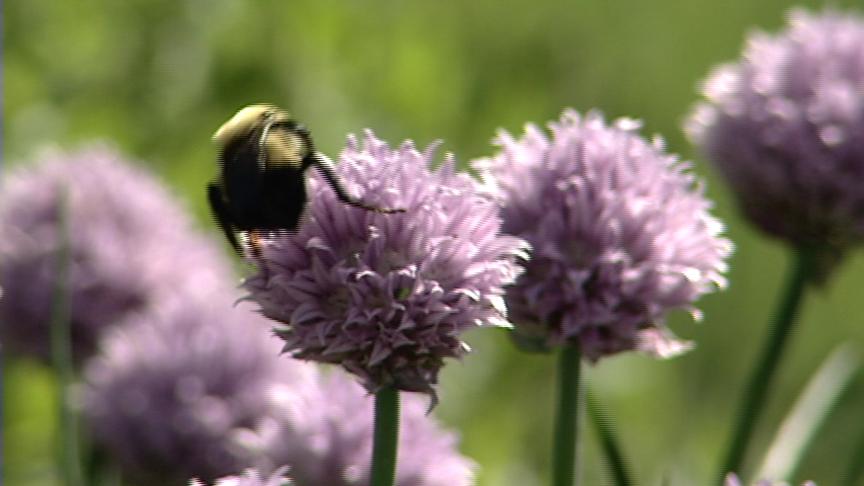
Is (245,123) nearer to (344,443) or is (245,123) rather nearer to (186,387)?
(344,443)

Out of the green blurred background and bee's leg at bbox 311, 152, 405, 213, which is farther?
the green blurred background

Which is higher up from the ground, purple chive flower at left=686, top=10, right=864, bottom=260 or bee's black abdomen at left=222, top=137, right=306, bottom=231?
purple chive flower at left=686, top=10, right=864, bottom=260

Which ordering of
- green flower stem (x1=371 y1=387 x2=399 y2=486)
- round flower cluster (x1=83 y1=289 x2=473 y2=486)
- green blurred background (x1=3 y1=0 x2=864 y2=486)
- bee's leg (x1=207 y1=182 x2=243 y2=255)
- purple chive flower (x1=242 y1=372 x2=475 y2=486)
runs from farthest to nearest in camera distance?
green blurred background (x1=3 y1=0 x2=864 y2=486) < round flower cluster (x1=83 y1=289 x2=473 y2=486) < purple chive flower (x1=242 y1=372 x2=475 y2=486) < bee's leg (x1=207 y1=182 x2=243 y2=255) < green flower stem (x1=371 y1=387 x2=399 y2=486)

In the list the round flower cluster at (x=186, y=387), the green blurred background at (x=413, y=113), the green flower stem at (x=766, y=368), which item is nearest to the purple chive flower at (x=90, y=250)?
the round flower cluster at (x=186, y=387)

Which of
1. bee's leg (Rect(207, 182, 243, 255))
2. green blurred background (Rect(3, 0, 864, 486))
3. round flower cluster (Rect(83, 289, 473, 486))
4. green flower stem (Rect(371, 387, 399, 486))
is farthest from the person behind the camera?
green blurred background (Rect(3, 0, 864, 486))

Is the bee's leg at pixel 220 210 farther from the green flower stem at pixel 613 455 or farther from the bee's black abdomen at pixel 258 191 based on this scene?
the green flower stem at pixel 613 455

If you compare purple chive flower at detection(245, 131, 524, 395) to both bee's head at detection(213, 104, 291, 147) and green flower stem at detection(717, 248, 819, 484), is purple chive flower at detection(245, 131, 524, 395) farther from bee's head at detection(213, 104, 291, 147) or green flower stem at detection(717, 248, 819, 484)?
green flower stem at detection(717, 248, 819, 484)

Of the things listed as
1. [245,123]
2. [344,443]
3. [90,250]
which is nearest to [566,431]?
[344,443]

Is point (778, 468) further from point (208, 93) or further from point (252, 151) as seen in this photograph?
point (208, 93)

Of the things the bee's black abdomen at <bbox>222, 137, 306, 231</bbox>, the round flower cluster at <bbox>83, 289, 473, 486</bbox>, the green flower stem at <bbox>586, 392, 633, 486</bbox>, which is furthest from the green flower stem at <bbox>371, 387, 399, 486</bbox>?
the round flower cluster at <bbox>83, 289, 473, 486</bbox>
